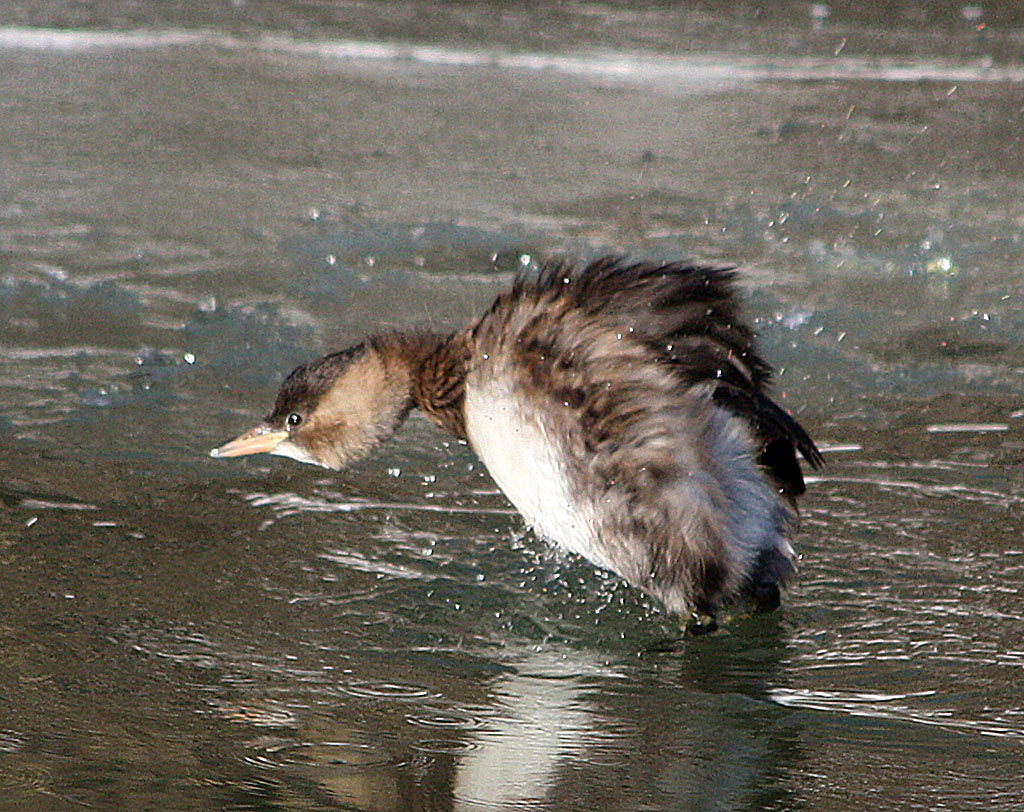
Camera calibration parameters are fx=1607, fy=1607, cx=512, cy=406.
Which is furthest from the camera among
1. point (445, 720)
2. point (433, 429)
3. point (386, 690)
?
point (433, 429)

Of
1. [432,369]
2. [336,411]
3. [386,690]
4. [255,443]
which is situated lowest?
[386,690]

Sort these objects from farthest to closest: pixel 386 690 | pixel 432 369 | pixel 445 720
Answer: pixel 432 369, pixel 386 690, pixel 445 720

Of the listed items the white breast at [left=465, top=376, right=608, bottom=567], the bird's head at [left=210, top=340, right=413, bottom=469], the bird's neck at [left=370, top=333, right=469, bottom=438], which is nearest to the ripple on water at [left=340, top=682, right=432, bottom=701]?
the white breast at [left=465, top=376, right=608, bottom=567]

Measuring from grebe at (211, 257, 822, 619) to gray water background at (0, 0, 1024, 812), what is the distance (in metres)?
0.18

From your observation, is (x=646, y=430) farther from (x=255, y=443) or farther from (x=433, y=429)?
(x=433, y=429)

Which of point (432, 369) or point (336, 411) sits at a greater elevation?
point (432, 369)

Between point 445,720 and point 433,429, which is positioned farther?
point 433,429

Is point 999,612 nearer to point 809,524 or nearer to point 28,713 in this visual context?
point 809,524

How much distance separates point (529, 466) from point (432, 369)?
0.60 metres

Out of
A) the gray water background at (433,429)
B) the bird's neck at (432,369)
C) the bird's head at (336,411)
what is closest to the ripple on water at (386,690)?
the gray water background at (433,429)

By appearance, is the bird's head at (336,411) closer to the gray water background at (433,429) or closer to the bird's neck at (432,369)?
the bird's neck at (432,369)

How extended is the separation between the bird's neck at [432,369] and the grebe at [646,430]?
0.14m

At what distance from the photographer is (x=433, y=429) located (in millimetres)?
5258

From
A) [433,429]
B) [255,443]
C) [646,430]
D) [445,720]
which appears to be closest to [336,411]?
[255,443]
